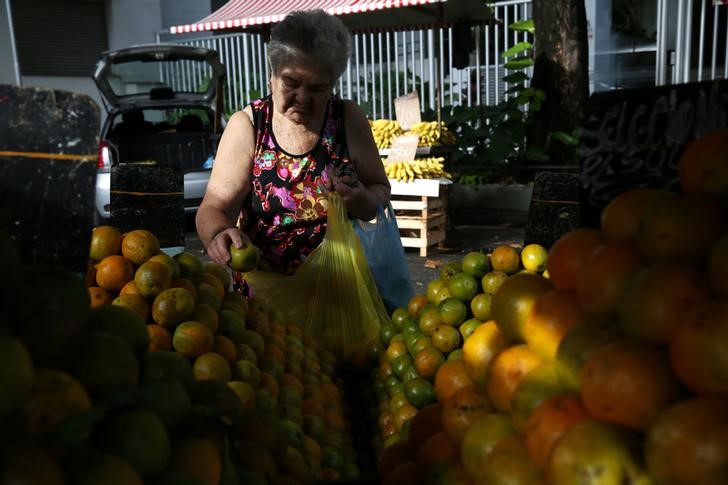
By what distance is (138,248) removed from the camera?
6.38 feet

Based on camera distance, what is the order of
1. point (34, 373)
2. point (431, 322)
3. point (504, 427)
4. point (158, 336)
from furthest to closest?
point (431, 322) → point (158, 336) → point (504, 427) → point (34, 373)

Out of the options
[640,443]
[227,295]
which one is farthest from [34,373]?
[227,295]

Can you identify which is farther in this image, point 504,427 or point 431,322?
point 431,322

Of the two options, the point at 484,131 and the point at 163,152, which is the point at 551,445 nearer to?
the point at 163,152

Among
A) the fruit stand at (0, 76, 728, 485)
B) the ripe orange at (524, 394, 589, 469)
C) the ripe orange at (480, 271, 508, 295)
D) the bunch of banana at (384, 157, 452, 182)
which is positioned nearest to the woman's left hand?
the ripe orange at (480, 271, 508, 295)

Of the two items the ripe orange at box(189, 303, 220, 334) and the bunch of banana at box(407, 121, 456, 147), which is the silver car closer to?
the bunch of banana at box(407, 121, 456, 147)

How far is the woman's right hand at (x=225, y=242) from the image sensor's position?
95.7 inches

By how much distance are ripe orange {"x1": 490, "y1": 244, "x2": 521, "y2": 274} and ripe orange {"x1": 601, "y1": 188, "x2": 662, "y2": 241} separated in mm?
1252

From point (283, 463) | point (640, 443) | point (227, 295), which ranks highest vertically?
point (640, 443)

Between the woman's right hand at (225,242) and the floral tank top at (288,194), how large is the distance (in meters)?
0.39

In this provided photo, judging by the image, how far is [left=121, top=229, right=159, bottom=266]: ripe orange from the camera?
195 cm

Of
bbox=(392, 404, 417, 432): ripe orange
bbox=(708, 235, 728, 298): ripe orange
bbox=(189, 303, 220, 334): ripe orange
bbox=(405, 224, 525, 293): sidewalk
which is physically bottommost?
bbox=(405, 224, 525, 293): sidewalk

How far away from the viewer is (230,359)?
6.10ft

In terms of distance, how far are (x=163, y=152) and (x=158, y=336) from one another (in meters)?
7.99
